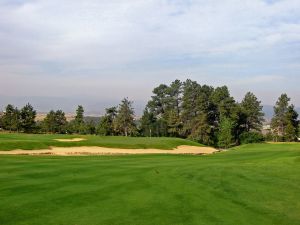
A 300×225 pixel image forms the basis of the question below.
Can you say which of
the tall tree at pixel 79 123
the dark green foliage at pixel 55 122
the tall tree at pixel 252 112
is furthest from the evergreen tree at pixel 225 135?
the dark green foliage at pixel 55 122

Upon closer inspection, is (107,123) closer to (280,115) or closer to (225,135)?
(225,135)

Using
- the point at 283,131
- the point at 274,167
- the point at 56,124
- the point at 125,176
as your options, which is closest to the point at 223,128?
the point at 283,131

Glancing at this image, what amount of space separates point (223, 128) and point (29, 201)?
68.5m

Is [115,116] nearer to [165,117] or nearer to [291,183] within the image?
[165,117]

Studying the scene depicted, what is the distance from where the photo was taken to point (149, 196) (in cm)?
1477

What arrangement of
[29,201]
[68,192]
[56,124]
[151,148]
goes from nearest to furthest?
[29,201]
[68,192]
[151,148]
[56,124]

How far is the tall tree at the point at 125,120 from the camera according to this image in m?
88.9

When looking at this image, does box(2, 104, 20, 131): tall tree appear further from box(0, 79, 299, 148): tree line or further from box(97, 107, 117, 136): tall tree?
box(97, 107, 117, 136): tall tree

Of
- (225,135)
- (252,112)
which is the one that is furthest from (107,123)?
(252,112)

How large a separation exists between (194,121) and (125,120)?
15.6 m

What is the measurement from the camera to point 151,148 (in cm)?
4953

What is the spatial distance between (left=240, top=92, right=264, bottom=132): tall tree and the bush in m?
7.17

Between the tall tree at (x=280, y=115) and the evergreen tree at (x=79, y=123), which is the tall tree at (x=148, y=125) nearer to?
the evergreen tree at (x=79, y=123)

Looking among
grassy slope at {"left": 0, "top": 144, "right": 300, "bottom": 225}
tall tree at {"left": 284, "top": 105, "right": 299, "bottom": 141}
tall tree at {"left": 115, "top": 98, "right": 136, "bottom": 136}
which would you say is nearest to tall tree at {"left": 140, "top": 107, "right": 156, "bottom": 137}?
tall tree at {"left": 115, "top": 98, "right": 136, "bottom": 136}
